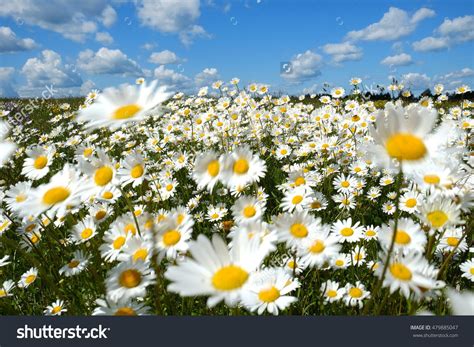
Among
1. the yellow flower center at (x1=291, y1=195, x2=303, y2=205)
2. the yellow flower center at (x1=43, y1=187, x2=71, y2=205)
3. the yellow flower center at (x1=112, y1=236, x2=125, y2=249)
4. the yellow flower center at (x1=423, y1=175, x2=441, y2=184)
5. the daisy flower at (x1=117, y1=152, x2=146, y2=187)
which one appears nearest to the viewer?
the yellow flower center at (x1=423, y1=175, x2=441, y2=184)

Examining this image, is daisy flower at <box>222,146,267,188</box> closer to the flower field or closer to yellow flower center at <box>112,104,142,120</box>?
the flower field

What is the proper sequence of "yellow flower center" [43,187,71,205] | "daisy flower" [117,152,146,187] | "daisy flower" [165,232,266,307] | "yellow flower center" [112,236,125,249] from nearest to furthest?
"daisy flower" [165,232,266,307] < "yellow flower center" [43,187,71,205] < "yellow flower center" [112,236,125,249] < "daisy flower" [117,152,146,187]

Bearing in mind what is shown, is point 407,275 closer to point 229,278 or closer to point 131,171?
point 229,278

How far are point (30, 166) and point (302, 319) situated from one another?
182 centimetres

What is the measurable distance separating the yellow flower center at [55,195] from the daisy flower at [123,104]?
0.28 metres

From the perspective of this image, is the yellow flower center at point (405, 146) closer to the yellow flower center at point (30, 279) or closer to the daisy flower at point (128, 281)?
the daisy flower at point (128, 281)

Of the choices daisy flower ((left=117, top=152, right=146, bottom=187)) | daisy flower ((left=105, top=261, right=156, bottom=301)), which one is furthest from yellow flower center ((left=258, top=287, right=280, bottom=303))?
daisy flower ((left=117, top=152, right=146, bottom=187))

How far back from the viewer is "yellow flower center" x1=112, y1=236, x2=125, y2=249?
1776 millimetres

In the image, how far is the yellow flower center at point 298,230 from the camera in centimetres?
147

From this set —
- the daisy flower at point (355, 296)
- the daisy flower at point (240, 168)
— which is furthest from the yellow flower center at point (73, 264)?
the daisy flower at point (355, 296)

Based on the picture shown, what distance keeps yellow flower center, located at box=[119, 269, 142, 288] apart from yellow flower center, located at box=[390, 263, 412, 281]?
3.03 ft

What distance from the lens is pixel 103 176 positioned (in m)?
1.49

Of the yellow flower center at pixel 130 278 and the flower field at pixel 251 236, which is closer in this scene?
the flower field at pixel 251 236

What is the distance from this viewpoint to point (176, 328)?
140 cm
